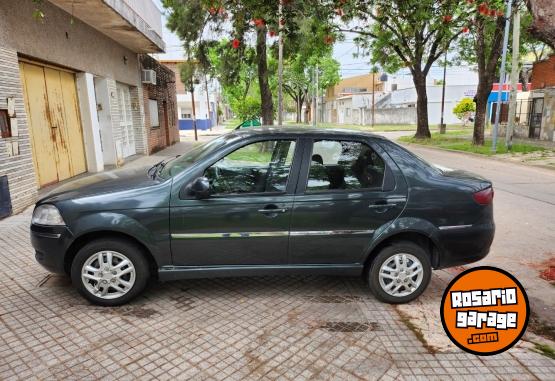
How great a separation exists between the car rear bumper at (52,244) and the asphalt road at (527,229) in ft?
13.8

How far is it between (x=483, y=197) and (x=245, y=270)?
2.28 m

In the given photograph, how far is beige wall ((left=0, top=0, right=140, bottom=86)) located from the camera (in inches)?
275

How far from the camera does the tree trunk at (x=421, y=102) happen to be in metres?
22.5

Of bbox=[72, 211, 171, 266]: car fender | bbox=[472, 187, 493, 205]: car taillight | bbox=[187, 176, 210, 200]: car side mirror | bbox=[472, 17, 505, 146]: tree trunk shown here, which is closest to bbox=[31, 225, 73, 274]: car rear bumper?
bbox=[72, 211, 171, 266]: car fender

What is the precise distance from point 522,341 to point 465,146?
1739 centimetres

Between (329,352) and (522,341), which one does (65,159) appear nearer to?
(329,352)

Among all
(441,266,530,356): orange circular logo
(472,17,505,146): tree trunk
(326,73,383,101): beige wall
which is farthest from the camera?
(326,73,383,101): beige wall

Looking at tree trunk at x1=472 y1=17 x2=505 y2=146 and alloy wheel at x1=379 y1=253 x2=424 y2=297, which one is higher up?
tree trunk at x1=472 y1=17 x2=505 y2=146

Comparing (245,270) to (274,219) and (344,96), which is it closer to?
(274,219)

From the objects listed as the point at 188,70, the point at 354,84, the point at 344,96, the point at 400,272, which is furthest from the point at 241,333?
the point at 354,84

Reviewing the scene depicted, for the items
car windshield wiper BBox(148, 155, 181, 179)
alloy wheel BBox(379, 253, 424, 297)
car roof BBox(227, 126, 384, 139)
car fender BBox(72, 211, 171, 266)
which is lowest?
alloy wheel BBox(379, 253, 424, 297)

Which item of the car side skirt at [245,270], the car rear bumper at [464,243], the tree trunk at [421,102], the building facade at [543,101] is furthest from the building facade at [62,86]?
the building facade at [543,101]

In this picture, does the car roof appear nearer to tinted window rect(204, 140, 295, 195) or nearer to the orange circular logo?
tinted window rect(204, 140, 295, 195)

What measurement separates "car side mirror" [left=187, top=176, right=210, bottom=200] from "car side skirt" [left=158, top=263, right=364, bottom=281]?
2.17 ft
